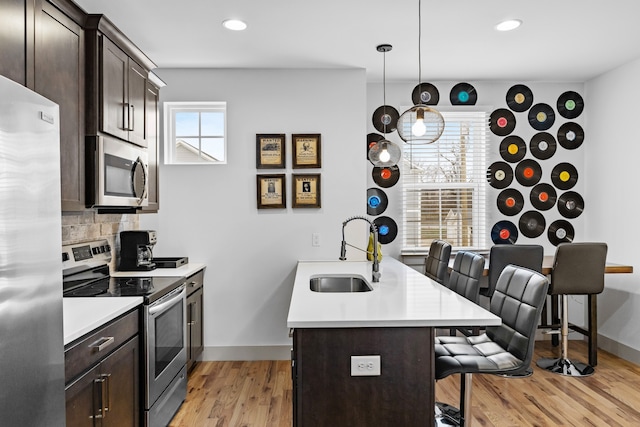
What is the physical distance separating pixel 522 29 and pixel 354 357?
2.62 metres

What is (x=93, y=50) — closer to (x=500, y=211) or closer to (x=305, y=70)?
(x=305, y=70)

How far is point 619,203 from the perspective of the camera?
4.16 meters

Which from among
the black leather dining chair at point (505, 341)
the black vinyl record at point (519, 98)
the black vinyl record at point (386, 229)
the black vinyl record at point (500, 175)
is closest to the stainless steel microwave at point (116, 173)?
the black leather dining chair at point (505, 341)

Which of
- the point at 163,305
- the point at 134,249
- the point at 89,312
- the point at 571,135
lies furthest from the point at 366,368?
the point at 571,135

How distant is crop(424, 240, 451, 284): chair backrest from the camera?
3400mm

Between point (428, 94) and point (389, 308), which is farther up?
point (428, 94)

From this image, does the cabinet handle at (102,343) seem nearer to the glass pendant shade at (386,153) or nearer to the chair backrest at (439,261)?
the chair backrest at (439,261)

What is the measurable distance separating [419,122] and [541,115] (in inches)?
106

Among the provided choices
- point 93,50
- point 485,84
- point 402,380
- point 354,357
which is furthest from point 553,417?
point 93,50

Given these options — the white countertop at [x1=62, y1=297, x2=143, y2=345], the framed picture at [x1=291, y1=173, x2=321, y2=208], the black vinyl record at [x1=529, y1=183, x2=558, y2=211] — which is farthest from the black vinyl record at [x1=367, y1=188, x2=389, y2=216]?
the white countertop at [x1=62, y1=297, x2=143, y2=345]

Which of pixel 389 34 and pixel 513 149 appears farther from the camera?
pixel 513 149

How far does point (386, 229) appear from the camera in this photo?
459 cm

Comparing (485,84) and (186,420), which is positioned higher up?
(485,84)

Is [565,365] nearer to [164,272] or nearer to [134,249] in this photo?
[164,272]
